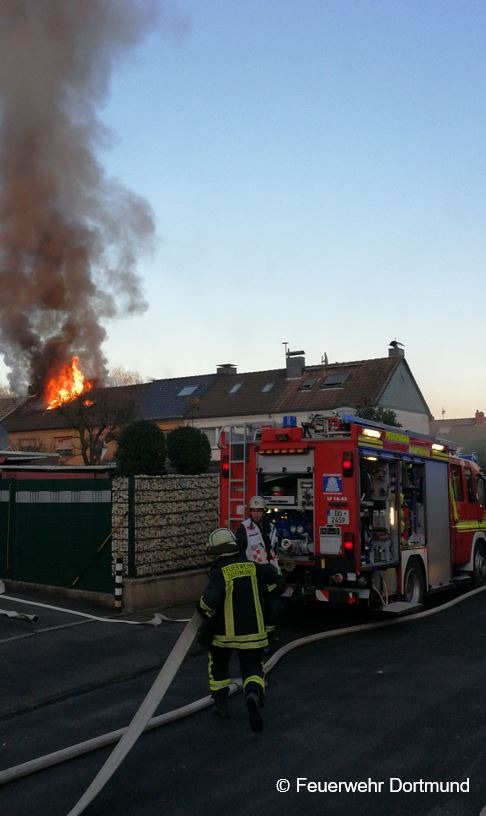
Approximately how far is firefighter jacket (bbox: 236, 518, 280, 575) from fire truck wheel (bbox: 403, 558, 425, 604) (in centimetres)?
280

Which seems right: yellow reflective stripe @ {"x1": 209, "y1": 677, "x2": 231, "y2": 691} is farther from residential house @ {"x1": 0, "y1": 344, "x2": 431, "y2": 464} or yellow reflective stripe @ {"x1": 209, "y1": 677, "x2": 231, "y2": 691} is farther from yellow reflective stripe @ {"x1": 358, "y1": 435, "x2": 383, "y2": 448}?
residential house @ {"x1": 0, "y1": 344, "x2": 431, "y2": 464}

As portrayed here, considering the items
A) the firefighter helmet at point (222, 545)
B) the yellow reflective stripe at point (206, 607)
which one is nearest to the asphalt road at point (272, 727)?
the yellow reflective stripe at point (206, 607)

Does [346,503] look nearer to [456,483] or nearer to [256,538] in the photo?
[256,538]

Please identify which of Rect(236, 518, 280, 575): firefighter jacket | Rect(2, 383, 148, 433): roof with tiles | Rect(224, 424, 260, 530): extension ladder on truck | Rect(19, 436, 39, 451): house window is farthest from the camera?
Rect(19, 436, 39, 451): house window

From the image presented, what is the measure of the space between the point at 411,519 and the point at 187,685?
5558 mm

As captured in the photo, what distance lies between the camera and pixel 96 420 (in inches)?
1158

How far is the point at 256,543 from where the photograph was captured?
9430 millimetres

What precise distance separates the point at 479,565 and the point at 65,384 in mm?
10106

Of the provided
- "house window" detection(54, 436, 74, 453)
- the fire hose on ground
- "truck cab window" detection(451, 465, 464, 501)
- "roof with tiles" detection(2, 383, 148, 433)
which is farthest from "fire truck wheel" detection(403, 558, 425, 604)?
"house window" detection(54, 436, 74, 453)

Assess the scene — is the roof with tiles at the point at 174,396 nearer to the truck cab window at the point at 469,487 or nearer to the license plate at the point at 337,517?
the truck cab window at the point at 469,487

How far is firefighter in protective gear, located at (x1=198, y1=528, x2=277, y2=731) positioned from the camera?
579 centimetres

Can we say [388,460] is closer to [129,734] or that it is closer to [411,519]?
[411,519]

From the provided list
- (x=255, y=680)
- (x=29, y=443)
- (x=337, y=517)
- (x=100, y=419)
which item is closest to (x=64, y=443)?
(x=29, y=443)

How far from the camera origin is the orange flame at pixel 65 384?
17.0 m
